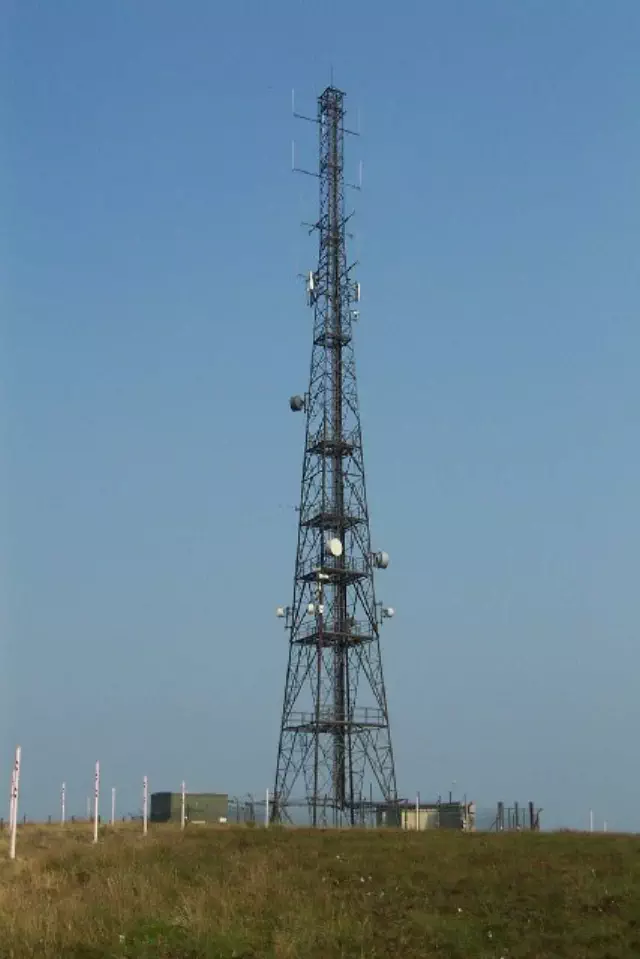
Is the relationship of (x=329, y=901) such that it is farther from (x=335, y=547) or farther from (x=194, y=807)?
(x=335, y=547)

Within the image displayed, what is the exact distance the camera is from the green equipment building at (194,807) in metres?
56.8

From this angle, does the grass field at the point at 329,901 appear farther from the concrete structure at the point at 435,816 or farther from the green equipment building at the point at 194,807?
the green equipment building at the point at 194,807

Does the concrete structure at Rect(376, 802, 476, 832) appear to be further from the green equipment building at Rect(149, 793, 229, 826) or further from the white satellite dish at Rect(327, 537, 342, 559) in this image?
the white satellite dish at Rect(327, 537, 342, 559)

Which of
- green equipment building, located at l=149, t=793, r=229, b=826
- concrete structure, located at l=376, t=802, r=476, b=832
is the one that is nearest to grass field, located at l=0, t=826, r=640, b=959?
concrete structure, located at l=376, t=802, r=476, b=832

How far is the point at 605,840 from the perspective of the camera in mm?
32781

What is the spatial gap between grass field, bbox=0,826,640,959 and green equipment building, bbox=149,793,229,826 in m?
25.0

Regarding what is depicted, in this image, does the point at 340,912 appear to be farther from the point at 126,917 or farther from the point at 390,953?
the point at 126,917

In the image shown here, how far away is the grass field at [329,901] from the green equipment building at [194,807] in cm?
2496

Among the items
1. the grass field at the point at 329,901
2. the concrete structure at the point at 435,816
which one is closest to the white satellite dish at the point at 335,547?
the concrete structure at the point at 435,816

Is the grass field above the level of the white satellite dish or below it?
below

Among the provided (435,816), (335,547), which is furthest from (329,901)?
(335,547)

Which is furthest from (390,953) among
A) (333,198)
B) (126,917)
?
(333,198)

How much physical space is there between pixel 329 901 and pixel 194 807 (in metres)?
34.2

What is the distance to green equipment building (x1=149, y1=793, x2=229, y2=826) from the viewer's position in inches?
2235
